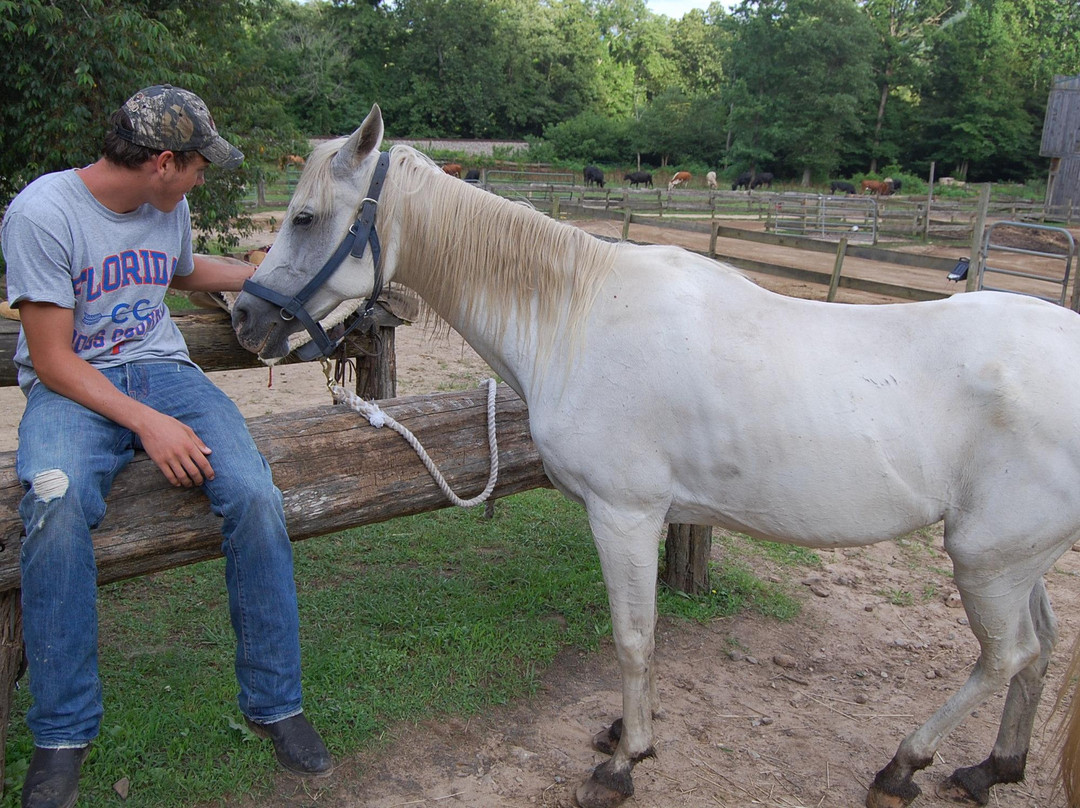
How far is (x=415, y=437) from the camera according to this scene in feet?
9.07

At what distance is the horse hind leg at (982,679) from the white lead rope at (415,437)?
157 cm

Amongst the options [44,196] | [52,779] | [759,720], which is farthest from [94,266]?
[759,720]

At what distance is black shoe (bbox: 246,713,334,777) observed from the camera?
218 cm

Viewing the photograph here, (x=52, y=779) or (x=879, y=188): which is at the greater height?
(x=879, y=188)

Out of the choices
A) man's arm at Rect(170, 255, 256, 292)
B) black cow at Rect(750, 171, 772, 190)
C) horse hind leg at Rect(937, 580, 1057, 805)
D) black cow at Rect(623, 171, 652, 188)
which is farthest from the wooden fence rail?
black cow at Rect(750, 171, 772, 190)

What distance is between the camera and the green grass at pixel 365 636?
2375mm

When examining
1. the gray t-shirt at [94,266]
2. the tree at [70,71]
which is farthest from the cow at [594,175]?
the gray t-shirt at [94,266]

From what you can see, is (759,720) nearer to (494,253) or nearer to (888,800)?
(888,800)

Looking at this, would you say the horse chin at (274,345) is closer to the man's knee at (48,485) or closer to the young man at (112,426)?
the young man at (112,426)

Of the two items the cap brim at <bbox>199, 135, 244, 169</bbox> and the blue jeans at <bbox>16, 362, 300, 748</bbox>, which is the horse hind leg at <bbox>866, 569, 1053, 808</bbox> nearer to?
the blue jeans at <bbox>16, 362, 300, 748</bbox>

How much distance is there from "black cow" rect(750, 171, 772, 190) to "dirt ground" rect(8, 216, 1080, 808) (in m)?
36.2

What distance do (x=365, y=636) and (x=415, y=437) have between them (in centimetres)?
91

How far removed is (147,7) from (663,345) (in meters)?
9.64

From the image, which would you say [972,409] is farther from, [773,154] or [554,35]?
[554,35]
